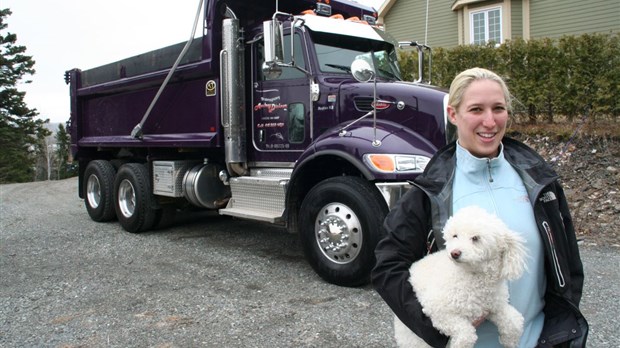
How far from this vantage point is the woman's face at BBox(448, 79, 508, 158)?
1.75 meters

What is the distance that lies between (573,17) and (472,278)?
1644 cm

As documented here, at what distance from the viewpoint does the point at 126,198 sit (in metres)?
8.20

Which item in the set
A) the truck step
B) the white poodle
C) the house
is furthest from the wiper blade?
the house

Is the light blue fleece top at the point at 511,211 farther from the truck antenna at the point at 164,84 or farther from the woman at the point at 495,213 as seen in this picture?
the truck antenna at the point at 164,84

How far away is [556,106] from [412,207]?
8.50m

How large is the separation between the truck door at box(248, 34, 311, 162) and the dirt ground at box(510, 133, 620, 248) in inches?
147

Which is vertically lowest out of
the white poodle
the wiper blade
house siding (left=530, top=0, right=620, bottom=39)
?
the white poodle

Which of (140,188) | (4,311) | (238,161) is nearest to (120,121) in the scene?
(140,188)

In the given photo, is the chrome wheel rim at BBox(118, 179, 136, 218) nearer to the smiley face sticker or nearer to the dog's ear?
the smiley face sticker

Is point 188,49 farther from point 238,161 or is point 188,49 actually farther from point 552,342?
point 552,342

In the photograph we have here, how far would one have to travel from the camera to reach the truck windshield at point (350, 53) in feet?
18.7

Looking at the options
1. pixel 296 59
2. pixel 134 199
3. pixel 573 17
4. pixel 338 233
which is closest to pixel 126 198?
pixel 134 199

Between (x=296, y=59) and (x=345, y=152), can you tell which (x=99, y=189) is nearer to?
(x=296, y=59)

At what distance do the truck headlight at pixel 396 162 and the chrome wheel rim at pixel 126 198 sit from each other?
475 cm
